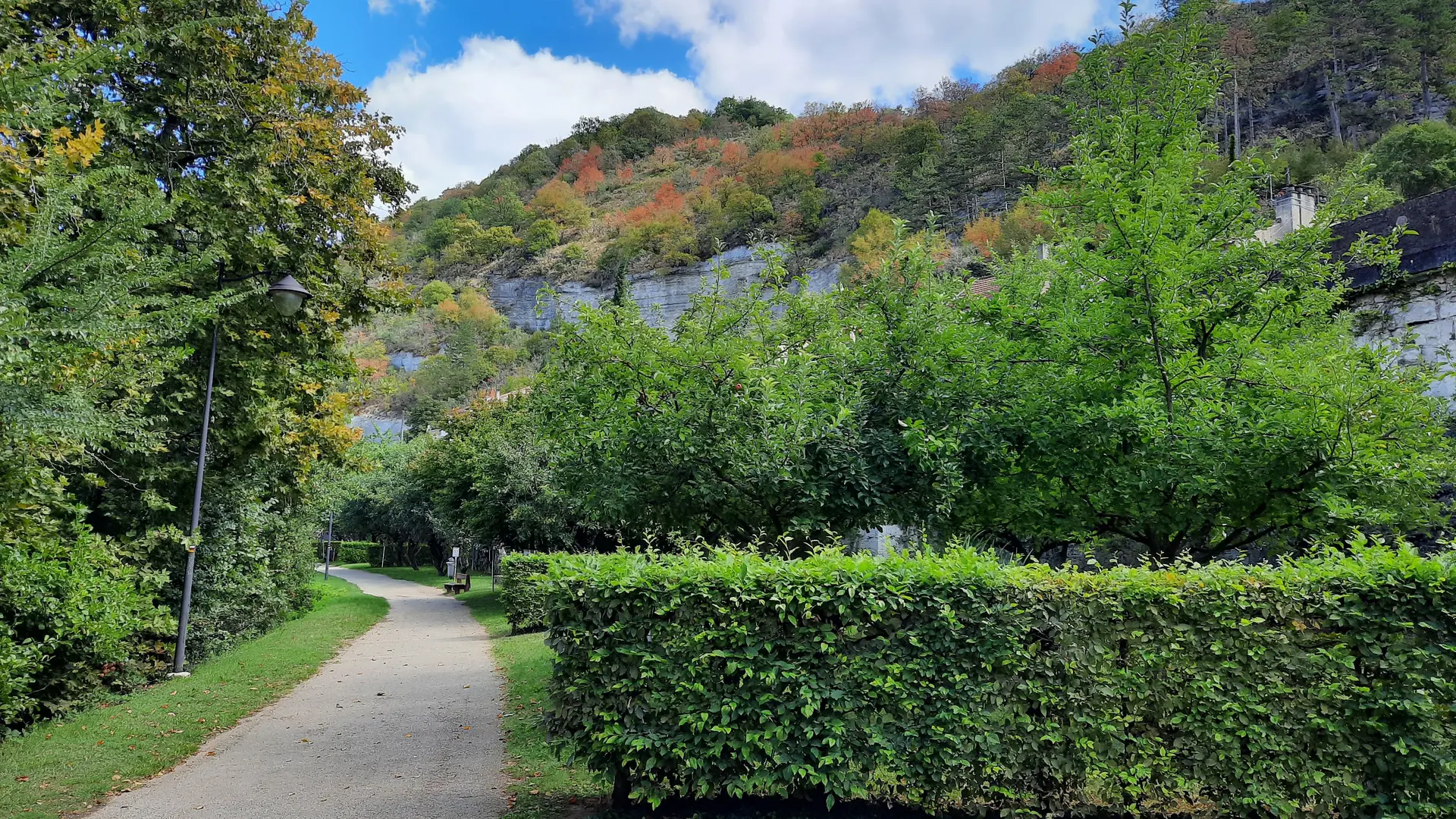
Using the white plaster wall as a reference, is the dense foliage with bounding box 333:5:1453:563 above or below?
below

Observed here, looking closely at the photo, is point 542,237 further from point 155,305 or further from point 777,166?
point 155,305

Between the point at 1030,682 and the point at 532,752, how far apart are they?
4856 mm

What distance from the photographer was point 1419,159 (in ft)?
110

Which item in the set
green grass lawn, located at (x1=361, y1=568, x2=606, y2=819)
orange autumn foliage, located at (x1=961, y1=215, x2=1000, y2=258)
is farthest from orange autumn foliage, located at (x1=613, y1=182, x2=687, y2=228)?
green grass lawn, located at (x1=361, y1=568, x2=606, y2=819)

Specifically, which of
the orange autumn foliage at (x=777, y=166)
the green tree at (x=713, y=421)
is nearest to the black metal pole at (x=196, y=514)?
the green tree at (x=713, y=421)

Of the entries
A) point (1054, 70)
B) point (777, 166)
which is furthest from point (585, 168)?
point (1054, 70)

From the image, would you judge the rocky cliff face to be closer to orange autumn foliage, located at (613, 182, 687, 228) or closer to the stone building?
orange autumn foliage, located at (613, 182, 687, 228)

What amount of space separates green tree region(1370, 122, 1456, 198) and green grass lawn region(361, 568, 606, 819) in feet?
123

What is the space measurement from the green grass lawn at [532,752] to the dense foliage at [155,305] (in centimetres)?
369

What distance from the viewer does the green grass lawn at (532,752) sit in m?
5.78

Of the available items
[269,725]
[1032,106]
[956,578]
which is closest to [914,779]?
[956,578]

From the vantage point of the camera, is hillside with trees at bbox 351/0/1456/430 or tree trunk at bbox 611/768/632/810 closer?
tree trunk at bbox 611/768/632/810

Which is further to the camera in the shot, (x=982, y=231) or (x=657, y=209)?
(x=657, y=209)

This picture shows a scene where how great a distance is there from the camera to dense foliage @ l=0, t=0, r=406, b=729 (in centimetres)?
431
